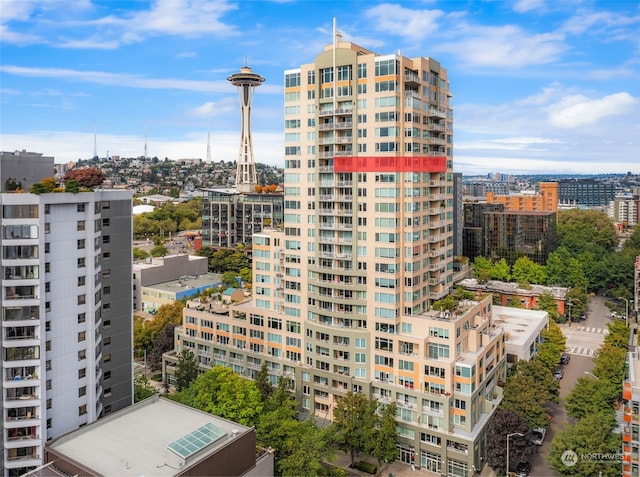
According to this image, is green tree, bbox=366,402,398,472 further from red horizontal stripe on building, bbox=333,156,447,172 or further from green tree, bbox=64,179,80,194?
green tree, bbox=64,179,80,194

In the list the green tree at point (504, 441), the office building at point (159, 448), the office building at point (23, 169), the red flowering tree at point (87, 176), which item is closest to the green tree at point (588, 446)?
the green tree at point (504, 441)

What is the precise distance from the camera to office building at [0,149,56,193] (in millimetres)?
36375

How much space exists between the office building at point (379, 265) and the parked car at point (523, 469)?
3519mm

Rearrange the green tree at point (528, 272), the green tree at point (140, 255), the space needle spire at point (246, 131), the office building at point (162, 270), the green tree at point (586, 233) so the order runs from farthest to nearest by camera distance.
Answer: the space needle spire at point (246, 131) < the green tree at point (586, 233) < the green tree at point (140, 255) < the green tree at point (528, 272) < the office building at point (162, 270)

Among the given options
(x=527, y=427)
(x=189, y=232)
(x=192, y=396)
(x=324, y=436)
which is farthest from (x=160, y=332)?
(x=189, y=232)

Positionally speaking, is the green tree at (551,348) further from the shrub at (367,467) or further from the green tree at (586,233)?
the green tree at (586,233)

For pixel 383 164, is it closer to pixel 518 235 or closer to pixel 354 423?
pixel 354 423

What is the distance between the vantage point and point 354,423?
1687 inches

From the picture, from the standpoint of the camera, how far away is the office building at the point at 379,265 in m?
44.6

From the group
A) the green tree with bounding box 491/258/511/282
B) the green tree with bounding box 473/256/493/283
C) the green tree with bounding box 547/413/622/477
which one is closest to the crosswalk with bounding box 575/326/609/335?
the green tree with bounding box 491/258/511/282

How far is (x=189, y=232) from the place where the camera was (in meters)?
164

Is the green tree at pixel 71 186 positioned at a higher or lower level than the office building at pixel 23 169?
lower

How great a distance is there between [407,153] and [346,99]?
755 centimetres

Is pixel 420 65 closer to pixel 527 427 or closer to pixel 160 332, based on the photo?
pixel 527 427
